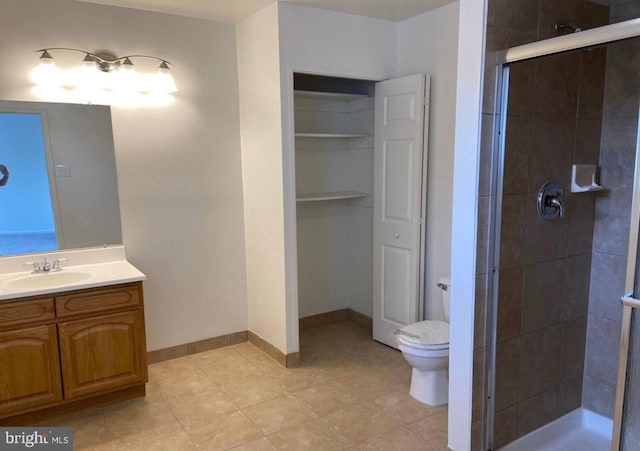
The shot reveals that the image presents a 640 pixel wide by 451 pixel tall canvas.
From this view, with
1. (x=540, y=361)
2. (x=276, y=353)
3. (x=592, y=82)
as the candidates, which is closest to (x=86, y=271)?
(x=276, y=353)

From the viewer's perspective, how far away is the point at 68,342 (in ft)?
8.39

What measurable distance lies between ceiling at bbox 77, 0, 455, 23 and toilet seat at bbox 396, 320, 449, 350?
2.08 m

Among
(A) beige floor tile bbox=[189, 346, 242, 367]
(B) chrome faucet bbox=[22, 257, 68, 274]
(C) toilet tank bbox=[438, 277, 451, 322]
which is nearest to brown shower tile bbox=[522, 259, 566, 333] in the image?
(C) toilet tank bbox=[438, 277, 451, 322]

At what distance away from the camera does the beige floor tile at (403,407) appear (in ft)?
8.68

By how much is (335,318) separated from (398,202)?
138cm

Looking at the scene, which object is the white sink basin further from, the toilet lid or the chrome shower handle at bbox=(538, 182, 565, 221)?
the chrome shower handle at bbox=(538, 182, 565, 221)

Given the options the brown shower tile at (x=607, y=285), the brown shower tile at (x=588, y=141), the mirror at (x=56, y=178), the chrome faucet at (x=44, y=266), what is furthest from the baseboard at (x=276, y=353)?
the brown shower tile at (x=588, y=141)

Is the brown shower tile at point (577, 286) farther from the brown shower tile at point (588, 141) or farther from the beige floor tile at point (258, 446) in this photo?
the beige floor tile at point (258, 446)

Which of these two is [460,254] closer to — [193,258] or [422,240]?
[422,240]

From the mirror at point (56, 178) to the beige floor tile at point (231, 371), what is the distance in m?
1.12

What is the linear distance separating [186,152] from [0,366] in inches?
68.2

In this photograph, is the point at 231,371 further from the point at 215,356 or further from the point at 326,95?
the point at 326,95

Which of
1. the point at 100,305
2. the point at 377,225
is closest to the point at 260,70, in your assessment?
the point at 377,225

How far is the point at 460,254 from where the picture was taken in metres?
2.13
